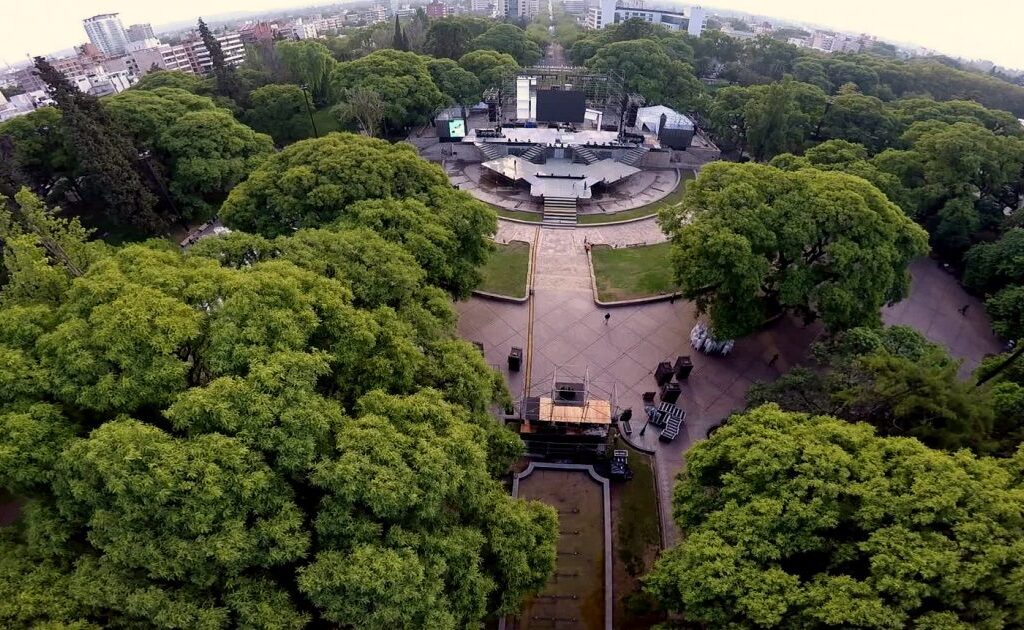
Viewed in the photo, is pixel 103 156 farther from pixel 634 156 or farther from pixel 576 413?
pixel 634 156

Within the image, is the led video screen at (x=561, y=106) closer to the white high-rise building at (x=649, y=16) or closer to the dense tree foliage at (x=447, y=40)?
the dense tree foliage at (x=447, y=40)

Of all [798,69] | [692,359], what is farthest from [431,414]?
[798,69]

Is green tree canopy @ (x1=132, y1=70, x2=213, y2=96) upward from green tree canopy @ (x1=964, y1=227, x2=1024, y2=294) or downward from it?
upward

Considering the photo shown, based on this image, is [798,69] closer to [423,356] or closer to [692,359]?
[692,359]

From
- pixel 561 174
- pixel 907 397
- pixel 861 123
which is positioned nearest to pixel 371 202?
pixel 907 397

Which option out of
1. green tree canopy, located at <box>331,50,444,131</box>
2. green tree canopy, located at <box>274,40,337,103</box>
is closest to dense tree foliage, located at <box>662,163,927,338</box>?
green tree canopy, located at <box>331,50,444,131</box>

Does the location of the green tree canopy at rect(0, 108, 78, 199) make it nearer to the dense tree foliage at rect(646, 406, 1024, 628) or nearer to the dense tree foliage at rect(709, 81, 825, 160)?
the dense tree foliage at rect(646, 406, 1024, 628)
